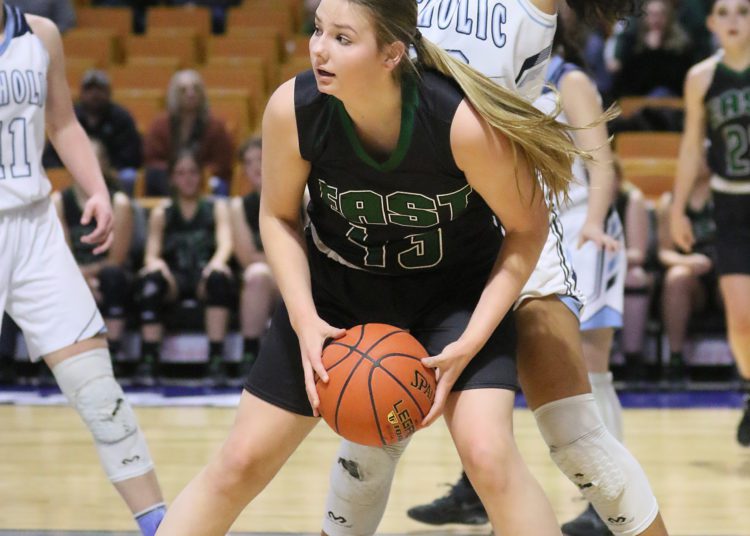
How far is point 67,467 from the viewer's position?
5348 millimetres

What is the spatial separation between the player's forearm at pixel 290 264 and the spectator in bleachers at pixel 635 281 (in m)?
4.34

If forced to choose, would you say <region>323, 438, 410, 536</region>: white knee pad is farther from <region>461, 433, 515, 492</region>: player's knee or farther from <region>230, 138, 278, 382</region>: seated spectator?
<region>230, 138, 278, 382</region>: seated spectator

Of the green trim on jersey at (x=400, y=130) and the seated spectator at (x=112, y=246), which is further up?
the green trim on jersey at (x=400, y=130)

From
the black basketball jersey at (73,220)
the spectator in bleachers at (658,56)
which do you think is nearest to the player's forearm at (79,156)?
the black basketball jersey at (73,220)

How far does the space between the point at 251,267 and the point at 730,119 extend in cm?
289

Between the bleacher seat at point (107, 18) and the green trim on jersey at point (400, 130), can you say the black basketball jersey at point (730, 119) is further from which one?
the bleacher seat at point (107, 18)

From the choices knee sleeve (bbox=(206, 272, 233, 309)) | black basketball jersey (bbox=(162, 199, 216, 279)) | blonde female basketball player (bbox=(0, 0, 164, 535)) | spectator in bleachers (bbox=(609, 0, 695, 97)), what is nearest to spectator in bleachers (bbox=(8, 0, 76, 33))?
black basketball jersey (bbox=(162, 199, 216, 279))

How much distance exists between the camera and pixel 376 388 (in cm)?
271

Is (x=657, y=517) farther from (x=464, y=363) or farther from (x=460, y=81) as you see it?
(x=460, y=81)

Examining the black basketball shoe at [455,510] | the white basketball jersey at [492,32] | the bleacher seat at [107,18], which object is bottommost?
the black basketball shoe at [455,510]

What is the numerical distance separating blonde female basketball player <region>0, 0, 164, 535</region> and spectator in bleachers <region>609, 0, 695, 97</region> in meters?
6.28

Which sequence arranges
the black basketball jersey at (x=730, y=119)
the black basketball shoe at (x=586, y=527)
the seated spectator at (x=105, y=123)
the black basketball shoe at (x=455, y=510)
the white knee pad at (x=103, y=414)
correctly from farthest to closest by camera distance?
1. the seated spectator at (x=105, y=123)
2. the black basketball jersey at (x=730, y=119)
3. the black basketball shoe at (x=455, y=510)
4. the black basketball shoe at (x=586, y=527)
5. the white knee pad at (x=103, y=414)

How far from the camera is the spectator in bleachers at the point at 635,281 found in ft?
23.3

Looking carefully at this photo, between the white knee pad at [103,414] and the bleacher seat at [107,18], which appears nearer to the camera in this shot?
the white knee pad at [103,414]
